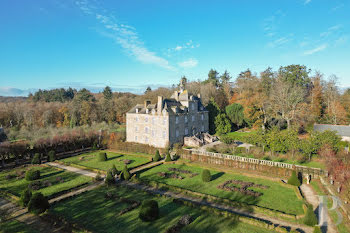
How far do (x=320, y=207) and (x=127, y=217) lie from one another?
588 inches

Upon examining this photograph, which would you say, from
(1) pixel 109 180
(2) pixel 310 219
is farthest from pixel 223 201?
(1) pixel 109 180

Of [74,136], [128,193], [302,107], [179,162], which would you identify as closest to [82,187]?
[128,193]

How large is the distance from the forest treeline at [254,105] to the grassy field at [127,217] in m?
35.0

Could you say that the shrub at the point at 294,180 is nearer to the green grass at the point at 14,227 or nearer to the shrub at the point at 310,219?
the shrub at the point at 310,219

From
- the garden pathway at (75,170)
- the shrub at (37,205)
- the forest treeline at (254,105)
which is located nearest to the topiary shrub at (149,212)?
the shrub at (37,205)

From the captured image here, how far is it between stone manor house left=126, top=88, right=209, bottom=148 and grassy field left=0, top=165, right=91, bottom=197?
52.3ft

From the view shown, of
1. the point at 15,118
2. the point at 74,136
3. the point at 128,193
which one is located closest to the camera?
the point at 128,193

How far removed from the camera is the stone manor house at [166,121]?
37.4 metres

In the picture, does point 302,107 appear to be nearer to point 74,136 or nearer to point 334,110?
point 334,110

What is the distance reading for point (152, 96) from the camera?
229 ft

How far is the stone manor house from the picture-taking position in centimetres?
3738

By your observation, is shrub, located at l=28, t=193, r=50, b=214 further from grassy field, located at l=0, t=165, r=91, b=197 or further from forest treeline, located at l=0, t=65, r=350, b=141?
forest treeline, located at l=0, t=65, r=350, b=141

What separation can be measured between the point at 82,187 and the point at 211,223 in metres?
14.0

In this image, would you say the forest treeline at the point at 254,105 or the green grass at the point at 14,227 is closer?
the green grass at the point at 14,227
